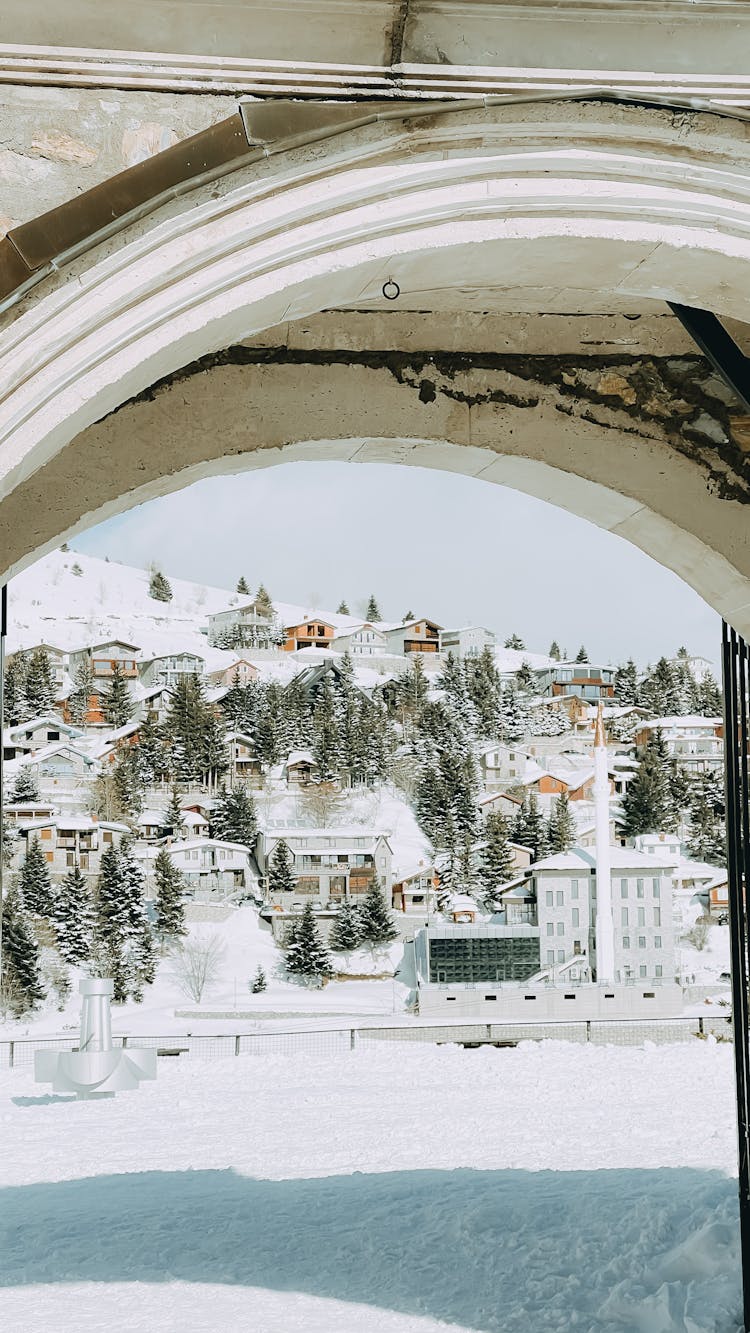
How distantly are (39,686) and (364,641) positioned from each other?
26.6m

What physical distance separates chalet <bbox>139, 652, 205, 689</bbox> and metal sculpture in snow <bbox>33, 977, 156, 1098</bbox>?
56418 mm

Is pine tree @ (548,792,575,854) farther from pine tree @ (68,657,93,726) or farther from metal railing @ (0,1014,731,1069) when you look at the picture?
pine tree @ (68,657,93,726)

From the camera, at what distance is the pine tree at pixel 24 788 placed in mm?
45469

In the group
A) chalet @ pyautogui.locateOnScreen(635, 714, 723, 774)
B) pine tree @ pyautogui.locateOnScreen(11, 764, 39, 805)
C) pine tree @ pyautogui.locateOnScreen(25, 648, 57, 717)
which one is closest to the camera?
pine tree @ pyautogui.locateOnScreen(11, 764, 39, 805)

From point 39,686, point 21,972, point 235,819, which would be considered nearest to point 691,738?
point 235,819

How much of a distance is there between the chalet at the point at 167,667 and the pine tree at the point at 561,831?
24337 mm

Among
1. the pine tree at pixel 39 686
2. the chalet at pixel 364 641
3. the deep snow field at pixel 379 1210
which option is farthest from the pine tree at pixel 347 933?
the chalet at pixel 364 641

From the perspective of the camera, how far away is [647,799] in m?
51.2

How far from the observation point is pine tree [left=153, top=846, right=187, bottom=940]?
41.2 meters

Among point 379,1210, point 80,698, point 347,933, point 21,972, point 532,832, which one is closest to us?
point 379,1210

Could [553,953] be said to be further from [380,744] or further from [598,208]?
[598,208]

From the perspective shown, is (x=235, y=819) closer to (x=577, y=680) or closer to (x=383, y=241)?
(x=577, y=680)

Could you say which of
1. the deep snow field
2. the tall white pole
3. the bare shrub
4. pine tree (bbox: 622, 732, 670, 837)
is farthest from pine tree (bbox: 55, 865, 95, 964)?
the deep snow field

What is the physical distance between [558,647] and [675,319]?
253 feet
